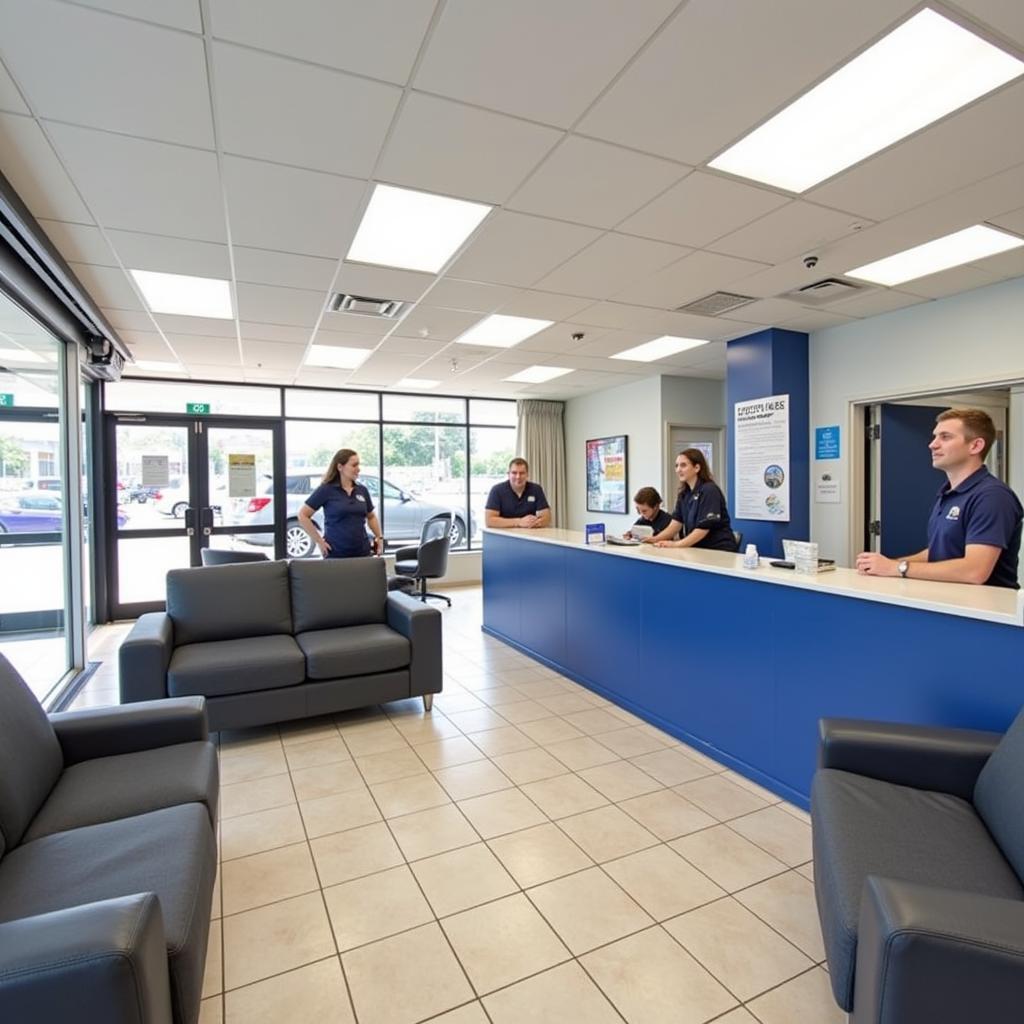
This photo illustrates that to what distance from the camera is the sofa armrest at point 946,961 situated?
1.04 metres

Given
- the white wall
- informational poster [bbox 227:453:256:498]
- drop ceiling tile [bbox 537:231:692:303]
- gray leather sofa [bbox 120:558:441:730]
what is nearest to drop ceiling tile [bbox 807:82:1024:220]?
drop ceiling tile [bbox 537:231:692:303]

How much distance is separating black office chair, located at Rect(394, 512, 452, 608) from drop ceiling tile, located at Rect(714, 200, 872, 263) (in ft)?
13.9

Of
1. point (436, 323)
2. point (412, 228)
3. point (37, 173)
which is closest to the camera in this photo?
point (37, 173)

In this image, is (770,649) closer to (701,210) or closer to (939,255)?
(701,210)

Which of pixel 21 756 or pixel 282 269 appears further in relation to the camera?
pixel 282 269

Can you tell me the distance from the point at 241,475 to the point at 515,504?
3.70 metres

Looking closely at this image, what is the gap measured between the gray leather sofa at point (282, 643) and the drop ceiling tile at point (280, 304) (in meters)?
1.83

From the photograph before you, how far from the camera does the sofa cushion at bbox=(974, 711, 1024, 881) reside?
1.45 meters

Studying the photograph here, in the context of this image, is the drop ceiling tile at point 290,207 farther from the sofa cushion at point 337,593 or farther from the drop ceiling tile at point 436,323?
the sofa cushion at point 337,593

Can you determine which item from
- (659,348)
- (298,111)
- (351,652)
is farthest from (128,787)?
(659,348)

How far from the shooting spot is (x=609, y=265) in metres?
3.59

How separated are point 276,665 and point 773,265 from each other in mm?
3718

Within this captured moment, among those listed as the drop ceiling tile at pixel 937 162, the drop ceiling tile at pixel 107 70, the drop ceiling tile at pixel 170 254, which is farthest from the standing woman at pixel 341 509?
the drop ceiling tile at pixel 937 162

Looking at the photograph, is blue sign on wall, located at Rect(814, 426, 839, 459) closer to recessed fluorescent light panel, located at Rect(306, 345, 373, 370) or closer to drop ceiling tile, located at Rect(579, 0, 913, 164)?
drop ceiling tile, located at Rect(579, 0, 913, 164)
